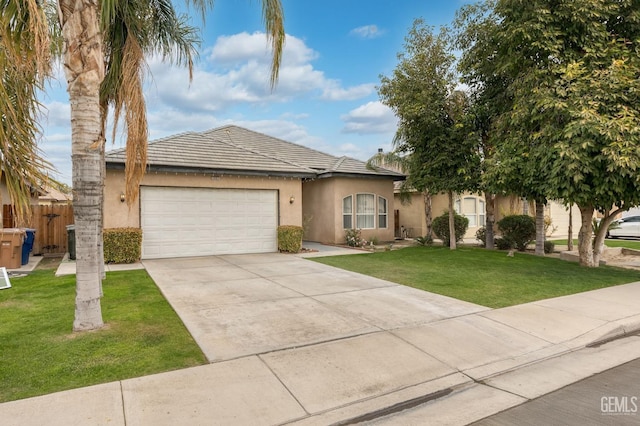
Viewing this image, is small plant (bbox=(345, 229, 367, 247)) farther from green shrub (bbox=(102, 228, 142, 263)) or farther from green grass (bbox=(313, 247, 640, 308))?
green shrub (bbox=(102, 228, 142, 263))

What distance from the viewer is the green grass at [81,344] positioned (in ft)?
12.9

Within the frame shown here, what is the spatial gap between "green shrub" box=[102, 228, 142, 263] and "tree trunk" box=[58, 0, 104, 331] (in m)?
6.68

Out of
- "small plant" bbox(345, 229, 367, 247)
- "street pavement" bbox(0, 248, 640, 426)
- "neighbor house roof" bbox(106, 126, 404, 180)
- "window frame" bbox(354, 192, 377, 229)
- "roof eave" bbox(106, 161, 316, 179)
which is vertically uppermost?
"neighbor house roof" bbox(106, 126, 404, 180)

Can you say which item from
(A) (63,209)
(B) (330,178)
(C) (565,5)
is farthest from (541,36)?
(A) (63,209)

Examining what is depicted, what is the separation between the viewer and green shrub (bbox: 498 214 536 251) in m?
15.6

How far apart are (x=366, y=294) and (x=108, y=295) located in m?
4.95

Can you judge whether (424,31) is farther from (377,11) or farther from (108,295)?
(108,295)

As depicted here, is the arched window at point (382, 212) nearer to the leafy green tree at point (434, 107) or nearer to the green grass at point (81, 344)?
the leafy green tree at point (434, 107)

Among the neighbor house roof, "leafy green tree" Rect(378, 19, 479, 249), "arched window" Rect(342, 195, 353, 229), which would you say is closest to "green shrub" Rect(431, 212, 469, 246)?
the neighbor house roof

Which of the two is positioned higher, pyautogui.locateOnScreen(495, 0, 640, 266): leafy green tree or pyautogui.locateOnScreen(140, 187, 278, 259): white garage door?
Result: pyautogui.locateOnScreen(495, 0, 640, 266): leafy green tree
